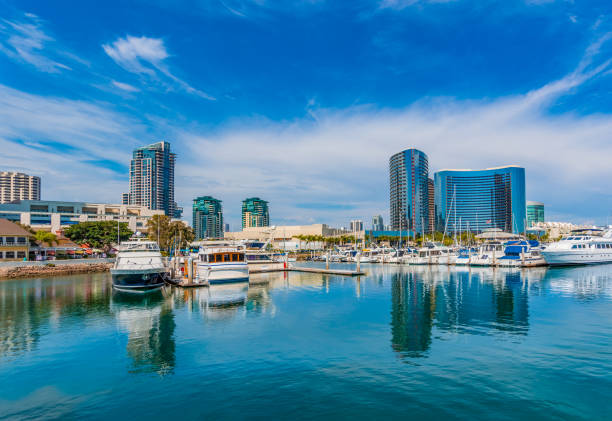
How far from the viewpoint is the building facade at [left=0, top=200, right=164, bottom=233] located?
5502 inches

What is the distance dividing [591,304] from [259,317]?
32.1m

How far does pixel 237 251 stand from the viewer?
56.7m

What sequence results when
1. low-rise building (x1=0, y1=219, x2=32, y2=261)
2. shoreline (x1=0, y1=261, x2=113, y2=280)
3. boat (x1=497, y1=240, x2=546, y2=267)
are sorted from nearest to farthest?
shoreline (x1=0, y1=261, x2=113, y2=280) < low-rise building (x1=0, y1=219, x2=32, y2=261) < boat (x1=497, y1=240, x2=546, y2=267)

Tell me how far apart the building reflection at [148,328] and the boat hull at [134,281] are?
191cm

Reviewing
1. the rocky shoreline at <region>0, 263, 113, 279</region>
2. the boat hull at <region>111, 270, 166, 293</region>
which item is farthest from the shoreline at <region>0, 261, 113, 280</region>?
the boat hull at <region>111, 270, 166, 293</region>

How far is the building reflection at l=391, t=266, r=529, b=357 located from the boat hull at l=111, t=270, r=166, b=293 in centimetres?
3176

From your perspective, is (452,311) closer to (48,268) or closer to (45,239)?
(48,268)

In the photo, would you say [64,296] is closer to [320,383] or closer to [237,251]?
[237,251]

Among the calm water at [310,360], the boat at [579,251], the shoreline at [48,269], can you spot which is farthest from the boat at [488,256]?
the shoreline at [48,269]

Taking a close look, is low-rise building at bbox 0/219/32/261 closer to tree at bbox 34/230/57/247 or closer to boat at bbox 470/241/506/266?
tree at bbox 34/230/57/247

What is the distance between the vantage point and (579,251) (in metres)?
86.0

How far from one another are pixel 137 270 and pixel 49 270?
38590 millimetres

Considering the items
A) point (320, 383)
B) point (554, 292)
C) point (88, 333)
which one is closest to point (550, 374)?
point (320, 383)

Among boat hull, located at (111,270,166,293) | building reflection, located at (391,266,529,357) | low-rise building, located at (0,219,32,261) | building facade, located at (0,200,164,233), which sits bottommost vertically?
building reflection, located at (391,266,529,357)
